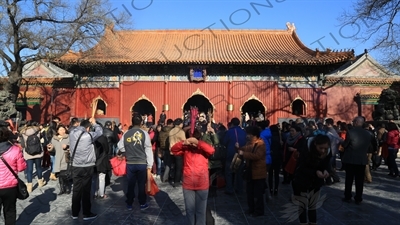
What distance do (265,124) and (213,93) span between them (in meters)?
8.93

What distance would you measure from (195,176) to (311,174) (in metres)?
1.37

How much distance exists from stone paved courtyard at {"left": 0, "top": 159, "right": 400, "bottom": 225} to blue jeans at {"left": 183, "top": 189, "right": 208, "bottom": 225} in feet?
2.95

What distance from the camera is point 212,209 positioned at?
570 centimetres

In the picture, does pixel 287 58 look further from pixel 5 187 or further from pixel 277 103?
pixel 5 187

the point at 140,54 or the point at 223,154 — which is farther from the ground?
the point at 140,54

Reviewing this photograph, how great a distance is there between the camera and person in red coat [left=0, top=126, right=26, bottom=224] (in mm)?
3947

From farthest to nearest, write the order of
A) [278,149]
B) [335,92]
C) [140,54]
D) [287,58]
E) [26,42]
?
1. [335,92]
2. [140,54]
3. [287,58]
4. [26,42]
5. [278,149]

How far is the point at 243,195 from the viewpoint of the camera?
6.79 m

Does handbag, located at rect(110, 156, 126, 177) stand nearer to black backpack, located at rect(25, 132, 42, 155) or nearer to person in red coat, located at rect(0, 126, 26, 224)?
black backpack, located at rect(25, 132, 42, 155)

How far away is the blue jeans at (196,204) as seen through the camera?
406 cm

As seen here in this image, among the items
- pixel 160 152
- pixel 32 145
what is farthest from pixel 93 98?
pixel 32 145

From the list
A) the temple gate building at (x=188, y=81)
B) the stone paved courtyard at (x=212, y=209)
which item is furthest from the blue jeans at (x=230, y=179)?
the temple gate building at (x=188, y=81)

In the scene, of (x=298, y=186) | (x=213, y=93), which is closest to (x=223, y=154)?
(x=298, y=186)

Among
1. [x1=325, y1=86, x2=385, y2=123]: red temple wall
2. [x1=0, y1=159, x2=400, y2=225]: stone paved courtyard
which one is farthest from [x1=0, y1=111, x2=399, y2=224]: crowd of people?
[x1=325, y1=86, x2=385, y2=123]: red temple wall
